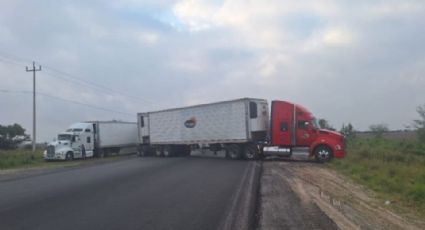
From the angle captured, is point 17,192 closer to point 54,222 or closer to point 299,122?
point 54,222

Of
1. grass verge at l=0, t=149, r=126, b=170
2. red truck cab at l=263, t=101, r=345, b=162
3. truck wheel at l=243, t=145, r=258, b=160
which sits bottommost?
grass verge at l=0, t=149, r=126, b=170

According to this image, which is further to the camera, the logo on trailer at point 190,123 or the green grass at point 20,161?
the green grass at point 20,161

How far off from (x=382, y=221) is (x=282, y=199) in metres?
3.29

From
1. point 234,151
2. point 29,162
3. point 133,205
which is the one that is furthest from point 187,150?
point 133,205

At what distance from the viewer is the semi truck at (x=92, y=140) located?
4612 cm

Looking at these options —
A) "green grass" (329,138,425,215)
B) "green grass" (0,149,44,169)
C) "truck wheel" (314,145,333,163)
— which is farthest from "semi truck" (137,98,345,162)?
"green grass" (0,149,44,169)

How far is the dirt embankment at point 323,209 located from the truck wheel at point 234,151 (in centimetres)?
1677

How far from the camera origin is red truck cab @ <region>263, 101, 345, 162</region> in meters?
30.8

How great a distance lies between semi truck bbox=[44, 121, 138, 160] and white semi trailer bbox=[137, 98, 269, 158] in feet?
22.5

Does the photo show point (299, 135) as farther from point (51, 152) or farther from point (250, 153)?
point (51, 152)

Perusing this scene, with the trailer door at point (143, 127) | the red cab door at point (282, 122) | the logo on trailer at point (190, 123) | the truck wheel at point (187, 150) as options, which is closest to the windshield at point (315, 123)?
the red cab door at point (282, 122)

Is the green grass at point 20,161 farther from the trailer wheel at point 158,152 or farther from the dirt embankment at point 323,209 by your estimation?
the dirt embankment at point 323,209

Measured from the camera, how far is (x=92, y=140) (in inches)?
1982

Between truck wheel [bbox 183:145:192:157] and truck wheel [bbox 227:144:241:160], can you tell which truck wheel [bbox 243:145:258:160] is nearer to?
truck wheel [bbox 227:144:241:160]
